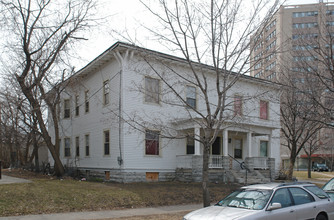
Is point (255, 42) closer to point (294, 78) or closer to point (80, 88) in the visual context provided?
point (294, 78)

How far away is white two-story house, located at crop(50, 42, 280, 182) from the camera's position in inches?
746

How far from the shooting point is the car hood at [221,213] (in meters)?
7.08

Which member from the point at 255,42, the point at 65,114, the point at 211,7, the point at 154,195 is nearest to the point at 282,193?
the point at 255,42

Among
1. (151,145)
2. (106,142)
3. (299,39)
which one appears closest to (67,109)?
(106,142)

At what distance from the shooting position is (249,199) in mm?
8016

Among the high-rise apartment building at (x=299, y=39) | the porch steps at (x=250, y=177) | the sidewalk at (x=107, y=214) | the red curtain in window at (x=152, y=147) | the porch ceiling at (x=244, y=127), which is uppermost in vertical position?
the high-rise apartment building at (x=299, y=39)

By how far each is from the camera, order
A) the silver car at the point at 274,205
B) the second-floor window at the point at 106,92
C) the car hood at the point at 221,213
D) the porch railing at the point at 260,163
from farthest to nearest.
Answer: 1. the porch railing at the point at 260,163
2. the second-floor window at the point at 106,92
3. the silver car at the point at 274,205
4. the car hood at the point at 221,213

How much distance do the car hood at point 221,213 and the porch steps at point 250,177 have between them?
12.9 meters

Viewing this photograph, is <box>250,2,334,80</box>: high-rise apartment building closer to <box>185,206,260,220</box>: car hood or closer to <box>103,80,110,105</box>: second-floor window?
<box>185,206,260,220</box>: car hood

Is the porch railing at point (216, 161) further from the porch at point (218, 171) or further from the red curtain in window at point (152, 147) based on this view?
the red curtain in window at point (152, 147)

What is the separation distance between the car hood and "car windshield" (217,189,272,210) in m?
0.27

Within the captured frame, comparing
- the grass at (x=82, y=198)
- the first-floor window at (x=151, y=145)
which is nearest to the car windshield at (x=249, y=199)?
the grass at (x=82, y=198)

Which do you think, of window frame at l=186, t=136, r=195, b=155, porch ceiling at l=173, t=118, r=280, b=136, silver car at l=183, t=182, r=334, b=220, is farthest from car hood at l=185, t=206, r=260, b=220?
window frame at l=186, t=136, r=195, b=155

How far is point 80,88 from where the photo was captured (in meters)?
24.3
